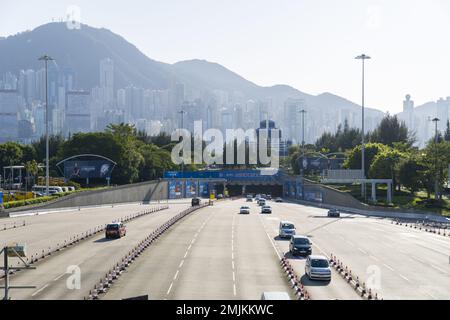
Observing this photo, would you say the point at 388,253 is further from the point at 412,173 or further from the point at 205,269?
the point at 412,173

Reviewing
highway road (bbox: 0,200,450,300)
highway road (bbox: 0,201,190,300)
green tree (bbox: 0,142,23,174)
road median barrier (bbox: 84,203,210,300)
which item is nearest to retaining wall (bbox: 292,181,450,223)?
highway road (bbox: 0,200,450,300)

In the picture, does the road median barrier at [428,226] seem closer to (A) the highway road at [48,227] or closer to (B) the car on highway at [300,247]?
(B) the car on highway at [300,247]

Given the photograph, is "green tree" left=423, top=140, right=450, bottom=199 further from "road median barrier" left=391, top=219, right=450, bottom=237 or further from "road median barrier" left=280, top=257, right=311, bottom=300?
"road median barrier" left=280, top=257, right=311, bottom=300

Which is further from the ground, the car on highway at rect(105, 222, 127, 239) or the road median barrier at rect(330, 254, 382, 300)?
the car on highway at rect(105, 222, 127, 239)

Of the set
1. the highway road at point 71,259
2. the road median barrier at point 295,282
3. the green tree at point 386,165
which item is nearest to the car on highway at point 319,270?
the road median barrier at point 295,282

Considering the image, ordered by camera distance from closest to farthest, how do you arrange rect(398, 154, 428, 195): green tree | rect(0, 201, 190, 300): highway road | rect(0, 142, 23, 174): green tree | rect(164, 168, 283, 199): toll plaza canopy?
rect(0, 201, 190, 300): highway road → rect(398, 154, 428, 195): green tree → rect(164, 168, 283, 199): toll plaza canopy → rect(0, 142, 23, 174): green tree

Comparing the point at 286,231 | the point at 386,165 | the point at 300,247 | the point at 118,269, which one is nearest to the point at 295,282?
the point at 118,269
